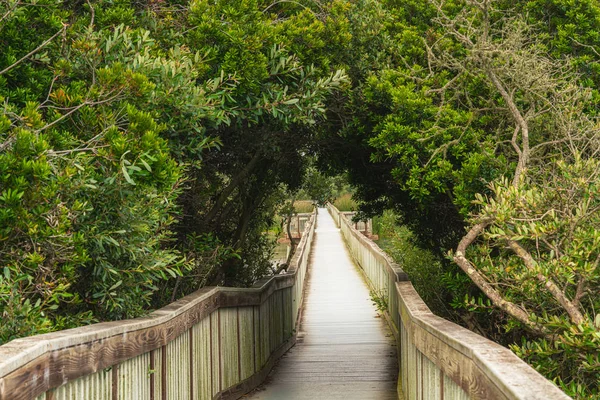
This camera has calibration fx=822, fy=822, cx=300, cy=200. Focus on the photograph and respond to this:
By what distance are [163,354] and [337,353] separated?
7408 mm

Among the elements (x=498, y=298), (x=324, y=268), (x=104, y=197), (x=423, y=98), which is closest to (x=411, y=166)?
(x=423, y=98)

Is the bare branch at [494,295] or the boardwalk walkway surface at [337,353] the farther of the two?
the boardwalk walkway surface at [337,353]

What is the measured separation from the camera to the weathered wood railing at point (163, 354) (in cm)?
361

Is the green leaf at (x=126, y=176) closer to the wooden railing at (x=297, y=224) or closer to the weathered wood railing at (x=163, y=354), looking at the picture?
the weathered wood railing at (x=163, y=354)

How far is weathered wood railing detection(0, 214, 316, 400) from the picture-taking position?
3607 millimetres

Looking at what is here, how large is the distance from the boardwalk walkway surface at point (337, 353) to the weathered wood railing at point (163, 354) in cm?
49

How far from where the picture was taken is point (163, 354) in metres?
6.16

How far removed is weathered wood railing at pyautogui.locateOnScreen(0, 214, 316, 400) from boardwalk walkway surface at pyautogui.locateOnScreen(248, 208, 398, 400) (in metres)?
0.49

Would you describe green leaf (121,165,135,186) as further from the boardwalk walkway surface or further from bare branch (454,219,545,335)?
the boardwalk walkway surface

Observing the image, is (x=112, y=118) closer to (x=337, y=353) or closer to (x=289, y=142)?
(x=289, y=142)

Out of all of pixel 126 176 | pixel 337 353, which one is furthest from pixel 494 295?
pixel 337 353

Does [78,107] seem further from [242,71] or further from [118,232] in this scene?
[242,71]

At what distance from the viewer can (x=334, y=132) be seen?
455 inches

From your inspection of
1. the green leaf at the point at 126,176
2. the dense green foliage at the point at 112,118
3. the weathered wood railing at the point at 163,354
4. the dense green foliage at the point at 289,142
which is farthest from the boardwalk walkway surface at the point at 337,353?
the green leaf at the point at 126,176
